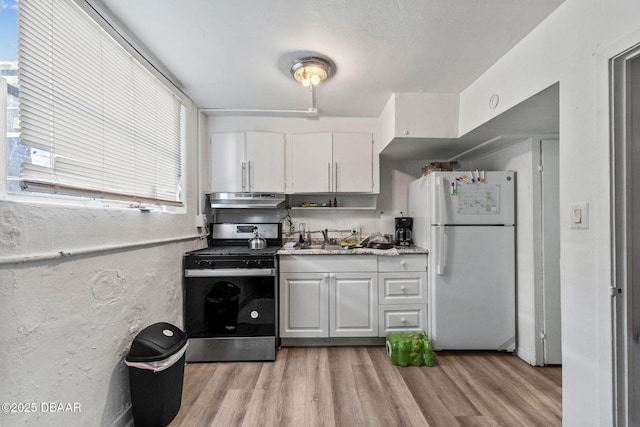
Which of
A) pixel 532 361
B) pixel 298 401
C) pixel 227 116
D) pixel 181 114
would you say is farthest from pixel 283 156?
pixel 532 361

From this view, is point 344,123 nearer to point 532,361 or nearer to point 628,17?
point 628,17

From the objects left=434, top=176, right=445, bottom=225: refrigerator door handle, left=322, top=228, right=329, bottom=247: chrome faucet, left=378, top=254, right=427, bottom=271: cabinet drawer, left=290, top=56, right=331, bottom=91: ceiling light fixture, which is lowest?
left=378, top=254, right=427, bottom=271: cabinet drawer

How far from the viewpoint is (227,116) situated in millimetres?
2736

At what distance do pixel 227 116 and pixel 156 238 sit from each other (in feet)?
5.17

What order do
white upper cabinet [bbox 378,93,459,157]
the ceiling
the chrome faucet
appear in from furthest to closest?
the chrome faucet, white upper cabinet [bbox 378,93,459,157], the ceiling

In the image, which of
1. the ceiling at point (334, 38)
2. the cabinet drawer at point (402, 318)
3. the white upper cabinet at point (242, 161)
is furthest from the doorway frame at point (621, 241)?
the white upper cabinet at point (242, 161)

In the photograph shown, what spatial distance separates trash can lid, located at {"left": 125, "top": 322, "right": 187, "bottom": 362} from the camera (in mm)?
1375

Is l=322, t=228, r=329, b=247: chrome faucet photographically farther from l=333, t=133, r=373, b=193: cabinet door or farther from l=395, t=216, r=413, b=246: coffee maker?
l=395, t=216, r=413, b=246: coffee maker

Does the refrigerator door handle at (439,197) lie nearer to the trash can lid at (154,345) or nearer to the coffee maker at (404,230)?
the coffee maker at (404,230)

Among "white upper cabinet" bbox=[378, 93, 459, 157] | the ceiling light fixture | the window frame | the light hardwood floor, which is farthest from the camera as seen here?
"white upper cabinet" bbox=[378, 93, 459, 157]

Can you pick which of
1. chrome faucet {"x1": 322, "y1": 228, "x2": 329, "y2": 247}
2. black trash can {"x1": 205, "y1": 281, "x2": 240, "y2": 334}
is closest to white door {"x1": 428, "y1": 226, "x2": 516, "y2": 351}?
chrome faucet {"x1": 322, "y1": 228, "x2": 329, "y2": 247}

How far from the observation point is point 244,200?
106 inches

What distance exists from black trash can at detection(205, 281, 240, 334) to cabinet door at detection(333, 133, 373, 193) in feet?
4.88

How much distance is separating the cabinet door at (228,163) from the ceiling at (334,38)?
22.4 inches
